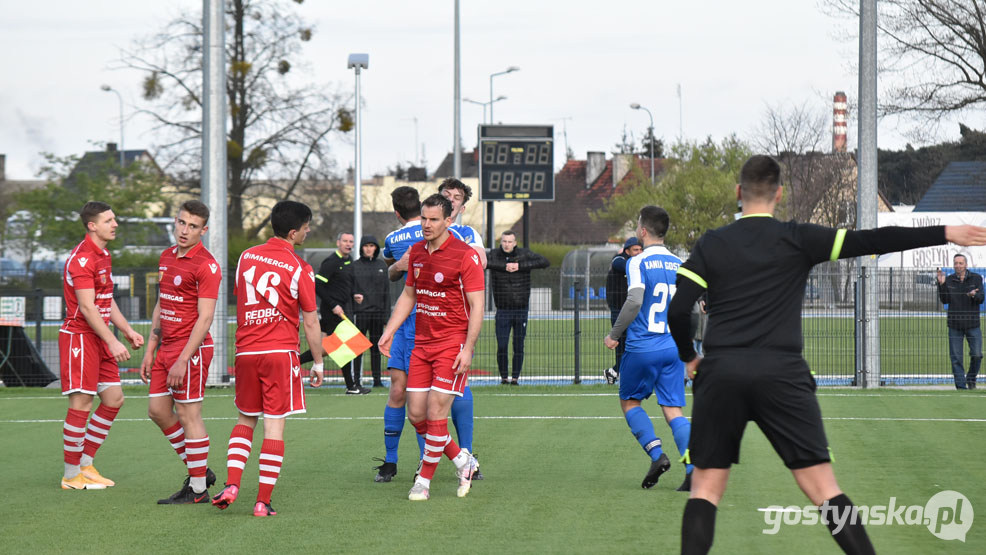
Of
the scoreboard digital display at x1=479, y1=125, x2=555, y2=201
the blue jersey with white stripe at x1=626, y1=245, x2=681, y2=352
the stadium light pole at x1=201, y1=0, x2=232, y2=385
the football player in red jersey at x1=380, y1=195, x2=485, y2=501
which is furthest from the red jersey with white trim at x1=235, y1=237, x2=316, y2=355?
the scoreboard digital display at x1=479, y1=125, x2=555, y2=201

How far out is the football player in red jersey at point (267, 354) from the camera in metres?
6.70

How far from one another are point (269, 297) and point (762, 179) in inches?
129

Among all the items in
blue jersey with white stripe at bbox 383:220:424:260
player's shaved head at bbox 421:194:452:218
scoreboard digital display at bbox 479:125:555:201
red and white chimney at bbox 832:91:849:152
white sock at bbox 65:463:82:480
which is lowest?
white sock at bbox 65:463:82:480

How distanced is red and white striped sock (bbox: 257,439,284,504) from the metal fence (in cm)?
906

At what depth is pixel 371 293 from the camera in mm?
15188

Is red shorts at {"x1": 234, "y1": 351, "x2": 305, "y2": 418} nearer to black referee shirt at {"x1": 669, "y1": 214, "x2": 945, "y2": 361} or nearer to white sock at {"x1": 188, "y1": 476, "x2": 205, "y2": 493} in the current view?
white sock at {"x1": 188, "y1": 476, "x2": 205, "y2": 493}

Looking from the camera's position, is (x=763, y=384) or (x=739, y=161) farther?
(x=739, y=161)

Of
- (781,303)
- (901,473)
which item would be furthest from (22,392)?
(781,303)

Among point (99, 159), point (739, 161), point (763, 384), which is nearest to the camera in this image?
point (763, 384)

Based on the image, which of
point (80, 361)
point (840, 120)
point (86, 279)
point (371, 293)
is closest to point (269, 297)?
point (86, 279)

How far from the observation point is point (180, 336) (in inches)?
284

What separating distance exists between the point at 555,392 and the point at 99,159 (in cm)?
3224

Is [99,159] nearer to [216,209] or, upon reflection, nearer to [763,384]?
[216,209]

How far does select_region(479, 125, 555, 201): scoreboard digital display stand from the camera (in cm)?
2797
